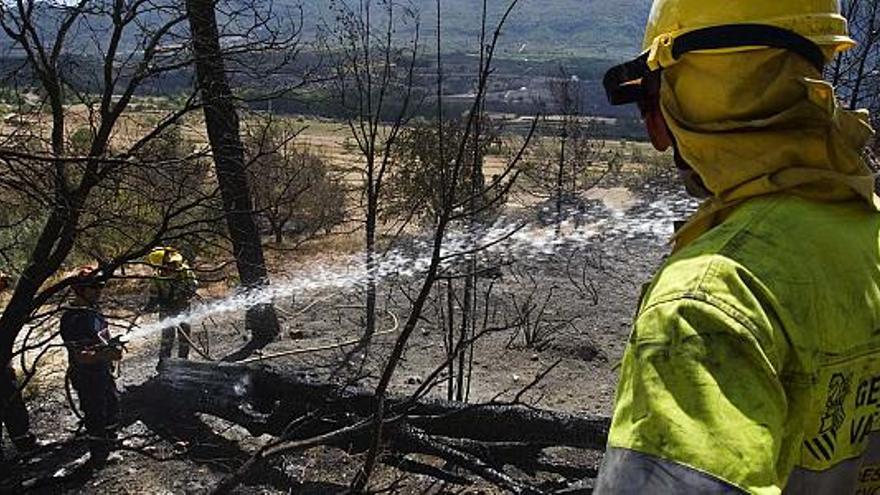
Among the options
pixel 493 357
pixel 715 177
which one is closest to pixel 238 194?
pixel 493 357

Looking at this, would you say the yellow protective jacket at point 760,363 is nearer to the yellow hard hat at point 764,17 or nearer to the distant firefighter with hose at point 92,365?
the yellow hard hat at point 764,17

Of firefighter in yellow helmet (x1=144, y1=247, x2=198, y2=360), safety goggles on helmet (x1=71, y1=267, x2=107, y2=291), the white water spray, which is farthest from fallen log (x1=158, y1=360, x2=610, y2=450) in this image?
the white water spray

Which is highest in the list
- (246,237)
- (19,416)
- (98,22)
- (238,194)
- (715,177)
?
(98,22)

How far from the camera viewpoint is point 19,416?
22.3 feet

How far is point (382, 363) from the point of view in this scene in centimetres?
895

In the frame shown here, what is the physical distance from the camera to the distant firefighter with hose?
6539mm

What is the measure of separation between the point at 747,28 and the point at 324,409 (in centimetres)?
488

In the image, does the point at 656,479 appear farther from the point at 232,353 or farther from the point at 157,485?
the point at 232,353

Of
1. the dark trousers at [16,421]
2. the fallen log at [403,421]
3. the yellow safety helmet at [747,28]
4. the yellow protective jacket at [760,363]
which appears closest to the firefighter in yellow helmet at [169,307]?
the dark trousers at [16,421]

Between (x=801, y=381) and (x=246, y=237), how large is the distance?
8379 millimetres

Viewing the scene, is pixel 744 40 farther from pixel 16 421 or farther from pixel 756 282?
pixel 16 421

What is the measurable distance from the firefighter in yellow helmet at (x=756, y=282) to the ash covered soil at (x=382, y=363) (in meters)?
1.11

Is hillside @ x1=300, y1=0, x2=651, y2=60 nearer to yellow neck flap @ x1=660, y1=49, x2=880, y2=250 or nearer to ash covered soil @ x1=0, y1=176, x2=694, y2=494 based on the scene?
ash covered soil @ x1=0, y1=176, x2=694, y2=494

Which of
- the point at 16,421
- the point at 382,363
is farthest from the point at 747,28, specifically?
the point at 382,363
